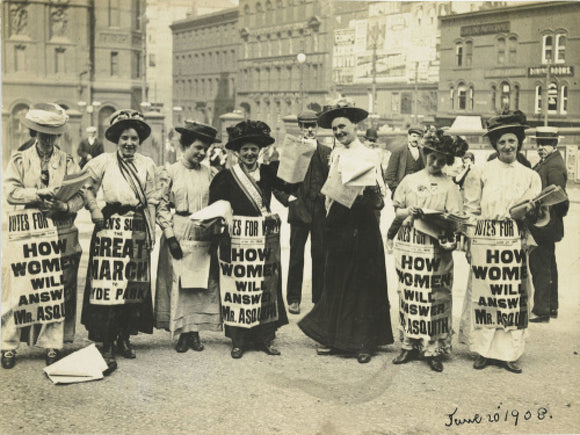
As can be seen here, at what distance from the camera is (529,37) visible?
16.9 metres

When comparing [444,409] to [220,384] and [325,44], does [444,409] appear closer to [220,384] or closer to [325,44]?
[220,384]

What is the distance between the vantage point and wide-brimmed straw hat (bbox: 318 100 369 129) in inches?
225

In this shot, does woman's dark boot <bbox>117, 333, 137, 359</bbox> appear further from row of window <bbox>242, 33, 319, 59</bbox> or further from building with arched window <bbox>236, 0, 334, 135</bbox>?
row of window <bbox>242, 33, 319, 59</bbox>

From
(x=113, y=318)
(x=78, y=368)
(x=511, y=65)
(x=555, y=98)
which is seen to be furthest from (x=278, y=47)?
(x=78, y=368)

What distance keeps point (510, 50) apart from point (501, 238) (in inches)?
655

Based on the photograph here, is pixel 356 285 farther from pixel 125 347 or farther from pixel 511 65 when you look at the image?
pixel 511 65

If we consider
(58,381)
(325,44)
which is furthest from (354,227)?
(325,44)

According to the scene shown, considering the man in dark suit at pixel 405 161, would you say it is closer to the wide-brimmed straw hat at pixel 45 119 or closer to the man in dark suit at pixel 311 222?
the man in dark suit at pixel 311 222

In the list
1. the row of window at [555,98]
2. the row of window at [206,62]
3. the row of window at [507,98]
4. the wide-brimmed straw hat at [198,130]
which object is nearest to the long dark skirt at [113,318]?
the wide-brimmed straw hat at [198,130]

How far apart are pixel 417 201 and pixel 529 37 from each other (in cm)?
1304

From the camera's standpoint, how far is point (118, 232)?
18.1 feet

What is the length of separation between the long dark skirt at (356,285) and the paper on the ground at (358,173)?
229mm

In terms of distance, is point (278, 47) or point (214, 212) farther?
point (278, 47)

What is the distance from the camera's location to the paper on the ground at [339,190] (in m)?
5.59
